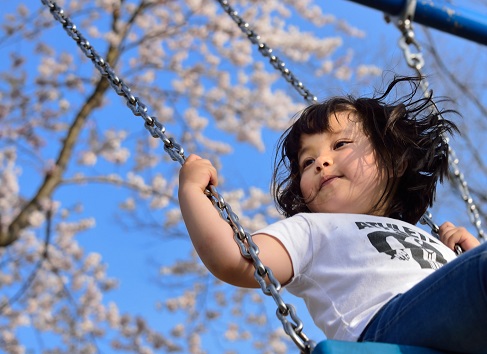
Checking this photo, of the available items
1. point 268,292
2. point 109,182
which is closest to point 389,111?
point 268,292

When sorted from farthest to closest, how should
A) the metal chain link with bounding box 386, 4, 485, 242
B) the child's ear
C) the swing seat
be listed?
the metal chain link with bounding box 386, 4, 485, 242 → the child's ear → the swing seat

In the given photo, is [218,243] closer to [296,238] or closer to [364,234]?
[296,238]

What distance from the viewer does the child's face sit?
1.61 meters

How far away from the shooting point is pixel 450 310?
1092 mm

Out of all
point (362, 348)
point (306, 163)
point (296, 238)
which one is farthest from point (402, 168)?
point (362, 348)

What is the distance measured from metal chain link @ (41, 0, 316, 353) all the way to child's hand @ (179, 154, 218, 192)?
0.02m

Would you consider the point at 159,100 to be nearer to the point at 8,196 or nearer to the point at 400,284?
the point at 8,196

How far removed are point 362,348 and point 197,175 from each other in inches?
23.0

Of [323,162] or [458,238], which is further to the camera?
[458,238]

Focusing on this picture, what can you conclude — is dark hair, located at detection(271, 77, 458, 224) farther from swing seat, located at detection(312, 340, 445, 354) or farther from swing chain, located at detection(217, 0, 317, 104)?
swing seat, located at detection(312, 340, 445, 354)

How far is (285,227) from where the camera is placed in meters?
1.43

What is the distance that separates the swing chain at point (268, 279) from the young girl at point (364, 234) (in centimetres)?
4

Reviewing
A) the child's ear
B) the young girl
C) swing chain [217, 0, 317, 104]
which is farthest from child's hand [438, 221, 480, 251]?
swing chain [217, 0, 317, 104]

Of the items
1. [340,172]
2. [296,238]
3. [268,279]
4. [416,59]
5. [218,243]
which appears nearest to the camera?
[268,279]
